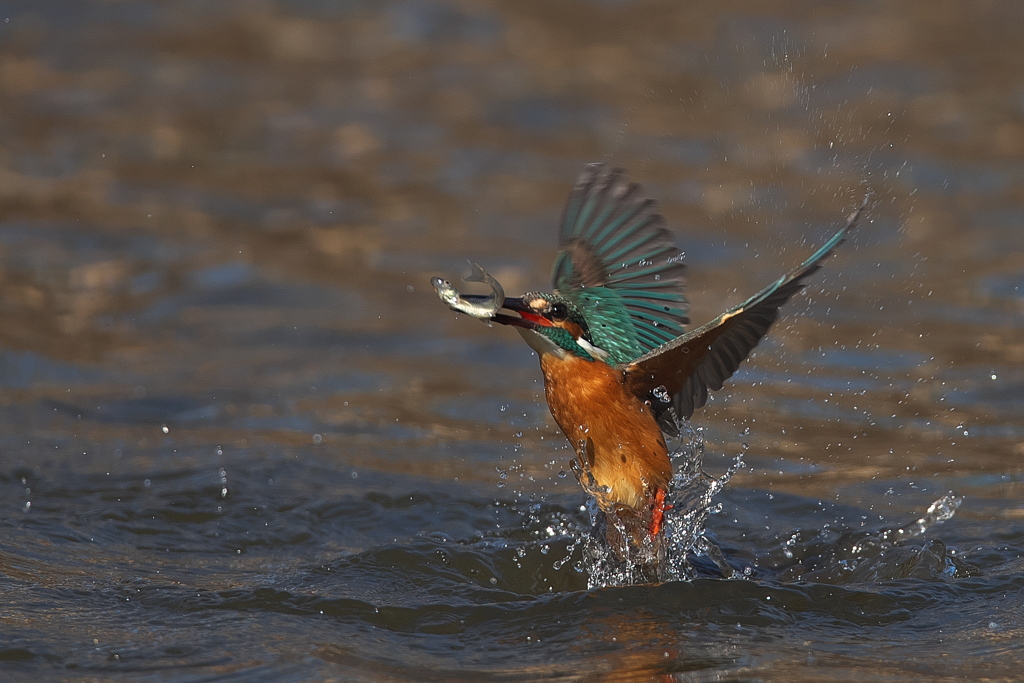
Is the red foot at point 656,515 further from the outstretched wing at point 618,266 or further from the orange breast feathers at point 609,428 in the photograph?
the outstretched wing at point 618,266

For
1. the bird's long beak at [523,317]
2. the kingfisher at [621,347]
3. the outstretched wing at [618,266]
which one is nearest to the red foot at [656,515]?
the kingfisher at [621,347]

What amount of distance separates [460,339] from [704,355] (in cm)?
295

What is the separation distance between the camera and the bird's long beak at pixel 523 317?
3.66 meters

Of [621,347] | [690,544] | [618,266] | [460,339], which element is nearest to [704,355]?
[621,347]

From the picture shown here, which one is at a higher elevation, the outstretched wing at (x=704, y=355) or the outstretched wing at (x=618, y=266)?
the outstretched wing at (x=618, y=266)

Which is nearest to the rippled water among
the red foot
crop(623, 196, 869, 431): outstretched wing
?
the red foot

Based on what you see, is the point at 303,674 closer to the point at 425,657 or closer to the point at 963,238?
the point at 425,657

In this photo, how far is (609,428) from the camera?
Result: 12.9ft

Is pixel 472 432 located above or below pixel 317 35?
below

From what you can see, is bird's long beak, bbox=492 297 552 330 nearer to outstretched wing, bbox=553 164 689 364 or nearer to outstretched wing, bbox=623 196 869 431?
outstretched wing, bbox=553 164 689 364

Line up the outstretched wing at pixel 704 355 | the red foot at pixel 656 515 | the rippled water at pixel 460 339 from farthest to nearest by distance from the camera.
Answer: the red foot at pixel 656 515 < the rippled water at pixel 460 339 < the outstretched wing at pixel 704 355

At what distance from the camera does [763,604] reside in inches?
153

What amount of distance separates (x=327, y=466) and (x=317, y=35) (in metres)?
5.68

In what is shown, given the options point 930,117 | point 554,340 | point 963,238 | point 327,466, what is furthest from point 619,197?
point 930,117
